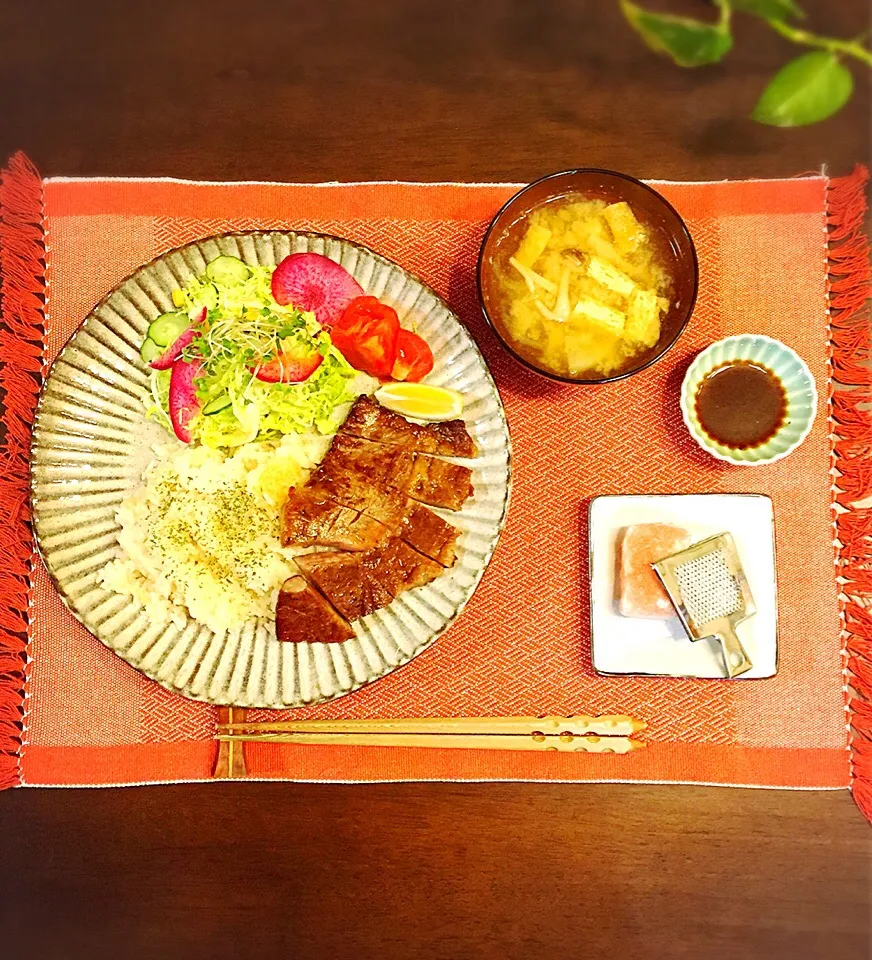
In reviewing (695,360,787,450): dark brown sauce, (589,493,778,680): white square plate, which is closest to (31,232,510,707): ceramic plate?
(589,493,778,680): white square plate

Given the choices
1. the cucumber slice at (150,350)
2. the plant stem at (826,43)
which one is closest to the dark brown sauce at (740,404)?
the plant stem at (826,43)

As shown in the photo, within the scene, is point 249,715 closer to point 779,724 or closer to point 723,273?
point 779,724

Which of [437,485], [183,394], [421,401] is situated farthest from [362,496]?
[183,394]

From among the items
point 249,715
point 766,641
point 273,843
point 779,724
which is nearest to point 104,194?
point 249,715

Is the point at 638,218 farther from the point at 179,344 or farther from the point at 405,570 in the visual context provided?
the point at 179,344

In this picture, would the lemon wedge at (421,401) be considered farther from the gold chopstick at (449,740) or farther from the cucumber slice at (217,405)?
the gold chopstick at (449,740)
